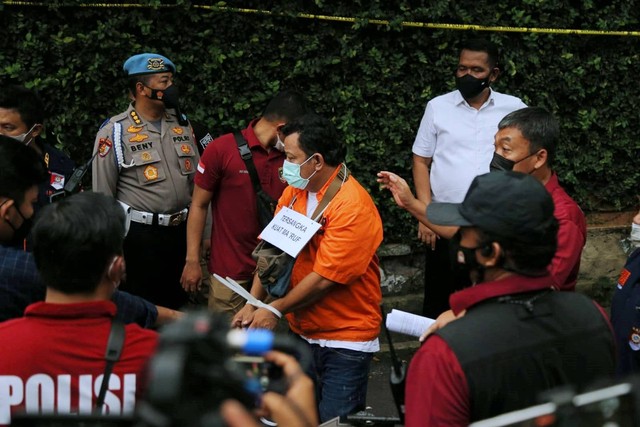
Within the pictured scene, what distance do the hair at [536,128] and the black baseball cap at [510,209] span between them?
1.67 m

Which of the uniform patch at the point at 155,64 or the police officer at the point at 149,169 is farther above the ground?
the uniform patch at the point at 155,64

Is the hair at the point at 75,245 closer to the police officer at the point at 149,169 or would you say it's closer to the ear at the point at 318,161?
the ear at the point at 318,161

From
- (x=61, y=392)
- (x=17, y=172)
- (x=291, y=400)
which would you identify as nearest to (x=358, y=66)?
(x=17, y=172)

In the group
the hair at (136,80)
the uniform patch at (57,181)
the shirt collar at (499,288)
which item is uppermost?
the hair at (136,80)

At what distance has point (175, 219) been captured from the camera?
228 inches

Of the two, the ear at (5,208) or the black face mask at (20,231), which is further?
the black face mask at (20,231)

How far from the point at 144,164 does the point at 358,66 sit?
1873 mm

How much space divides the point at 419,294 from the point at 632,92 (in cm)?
237

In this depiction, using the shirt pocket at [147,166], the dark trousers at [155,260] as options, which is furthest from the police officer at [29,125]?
the dark trousers at [155,260]

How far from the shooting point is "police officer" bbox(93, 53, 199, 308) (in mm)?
5645

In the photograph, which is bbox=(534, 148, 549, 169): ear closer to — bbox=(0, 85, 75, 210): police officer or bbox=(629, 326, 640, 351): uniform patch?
bbox=(629, 326, 640, 351): uniform patch

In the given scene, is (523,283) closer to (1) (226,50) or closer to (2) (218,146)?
(2) (218,146)

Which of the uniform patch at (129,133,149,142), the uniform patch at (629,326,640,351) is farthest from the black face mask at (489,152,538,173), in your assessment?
the uniform patch at (129,133,149,142)

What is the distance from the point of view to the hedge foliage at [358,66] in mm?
6125
